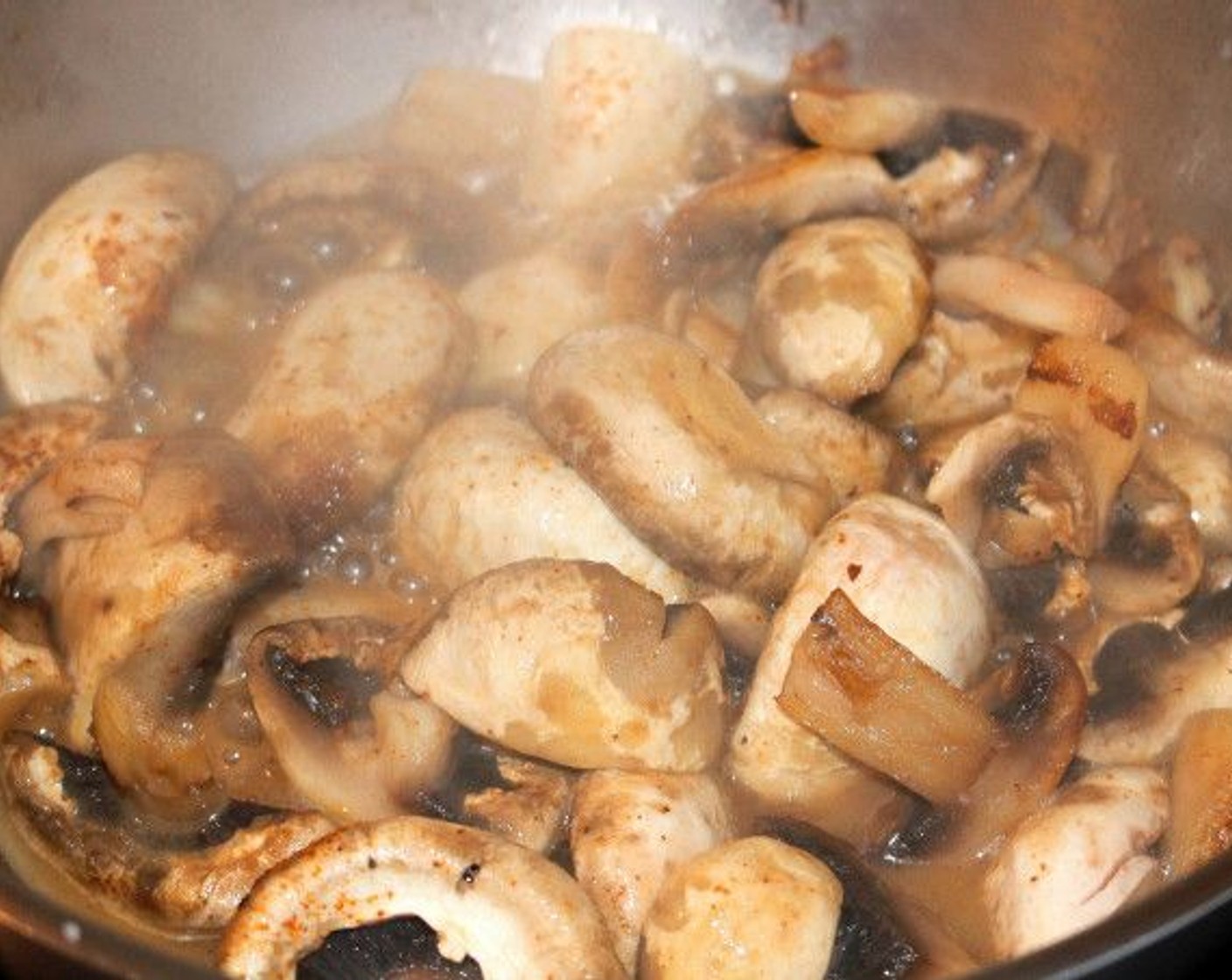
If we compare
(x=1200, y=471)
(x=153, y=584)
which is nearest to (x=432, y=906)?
(x=153, y=584)

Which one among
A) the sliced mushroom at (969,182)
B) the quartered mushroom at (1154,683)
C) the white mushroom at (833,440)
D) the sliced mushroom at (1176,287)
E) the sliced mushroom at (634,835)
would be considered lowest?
the sliced mushroom at (634,835)

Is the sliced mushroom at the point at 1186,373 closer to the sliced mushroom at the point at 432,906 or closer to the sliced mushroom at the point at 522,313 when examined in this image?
the sliced mushroom at the point at 522,313

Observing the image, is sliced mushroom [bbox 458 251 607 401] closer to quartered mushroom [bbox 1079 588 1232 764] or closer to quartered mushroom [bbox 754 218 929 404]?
quartered mushroom [bbox 754 218 929 404]

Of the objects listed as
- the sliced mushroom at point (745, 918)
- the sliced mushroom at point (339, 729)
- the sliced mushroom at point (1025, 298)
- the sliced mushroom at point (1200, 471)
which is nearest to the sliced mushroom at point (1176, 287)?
the sliced mushroom at point (1025, 298)

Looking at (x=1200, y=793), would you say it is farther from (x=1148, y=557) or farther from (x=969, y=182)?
(x=969, y=182)

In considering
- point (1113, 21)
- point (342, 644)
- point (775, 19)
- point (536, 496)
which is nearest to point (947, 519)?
point (536, 496)

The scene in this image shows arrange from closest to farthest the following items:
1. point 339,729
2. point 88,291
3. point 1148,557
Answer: point 339,729 < point 1148,557 < point 88,291

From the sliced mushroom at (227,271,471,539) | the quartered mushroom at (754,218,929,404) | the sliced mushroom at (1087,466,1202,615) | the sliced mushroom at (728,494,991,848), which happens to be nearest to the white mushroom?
the quartered mushroom at (754,218,929,404)
